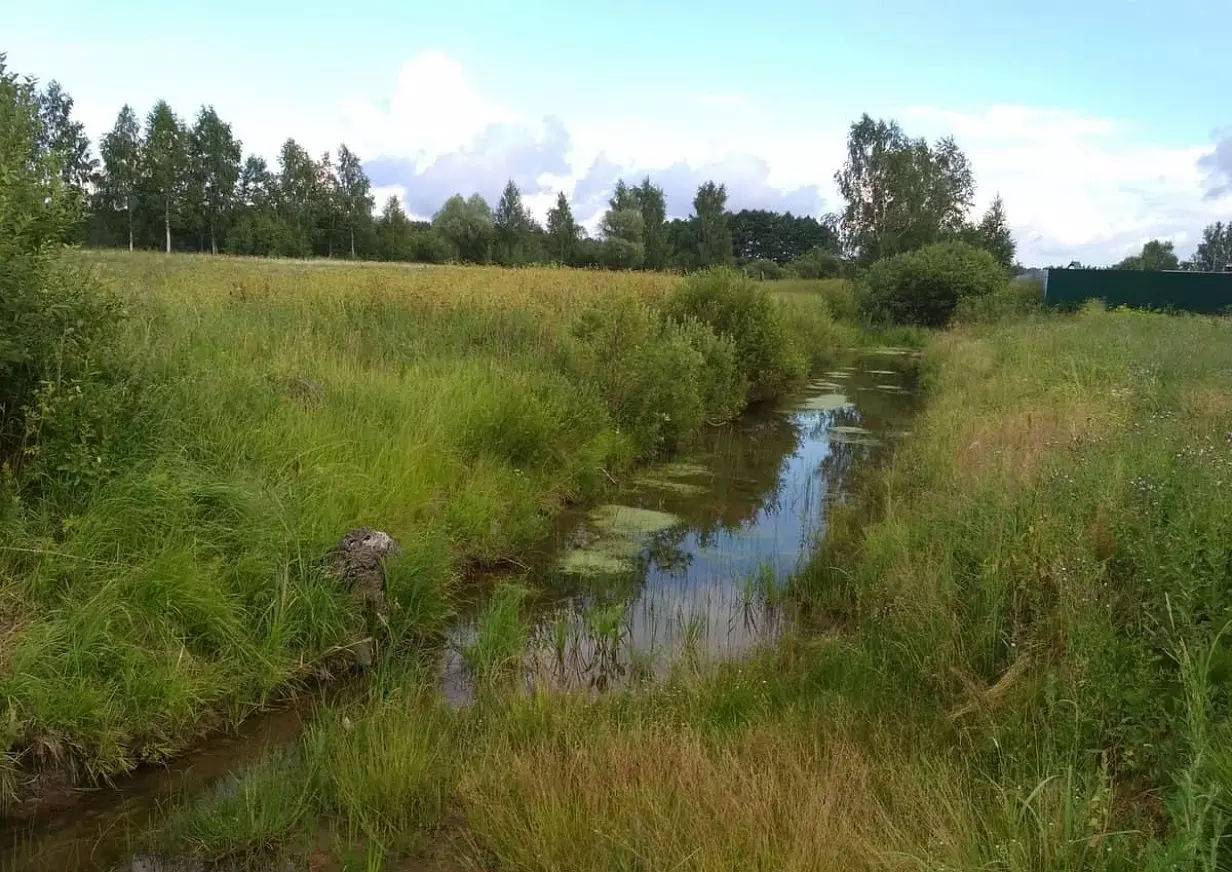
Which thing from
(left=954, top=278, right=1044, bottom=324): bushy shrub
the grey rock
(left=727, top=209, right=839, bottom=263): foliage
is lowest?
the grey rock

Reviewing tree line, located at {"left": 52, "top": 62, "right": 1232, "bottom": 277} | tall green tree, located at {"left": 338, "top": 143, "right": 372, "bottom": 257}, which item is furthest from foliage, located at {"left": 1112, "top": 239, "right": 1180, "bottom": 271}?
tall green tree, located at {"left": 338, "top": 143, "right": 372, "bottom": 257}

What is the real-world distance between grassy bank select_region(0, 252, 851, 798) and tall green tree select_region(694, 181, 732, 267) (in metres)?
64.8

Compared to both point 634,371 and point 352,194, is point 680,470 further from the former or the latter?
point 352,194

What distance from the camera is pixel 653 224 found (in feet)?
245

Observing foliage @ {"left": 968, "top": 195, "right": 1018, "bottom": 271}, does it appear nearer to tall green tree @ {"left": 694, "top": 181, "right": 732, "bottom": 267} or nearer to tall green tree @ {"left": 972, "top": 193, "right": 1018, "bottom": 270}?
tall green tree @ {"left": 972, "top": 193, "right": 1018, "bottom": 270}

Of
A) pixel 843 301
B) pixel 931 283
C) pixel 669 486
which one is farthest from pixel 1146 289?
pixel 669 486

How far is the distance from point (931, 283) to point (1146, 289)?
712 centimetres

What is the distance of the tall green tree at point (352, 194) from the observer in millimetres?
61281

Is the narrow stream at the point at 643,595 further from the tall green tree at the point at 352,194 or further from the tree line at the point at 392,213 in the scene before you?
the tall green tree at the point at 352,194

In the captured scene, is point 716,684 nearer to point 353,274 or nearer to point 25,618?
point 25,618

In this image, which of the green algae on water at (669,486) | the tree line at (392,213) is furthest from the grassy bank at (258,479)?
the tree line at (392,213)

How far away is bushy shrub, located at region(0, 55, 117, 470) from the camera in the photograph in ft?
14.6

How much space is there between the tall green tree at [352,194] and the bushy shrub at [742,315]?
166 ft

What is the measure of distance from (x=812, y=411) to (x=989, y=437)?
762 centimetres
